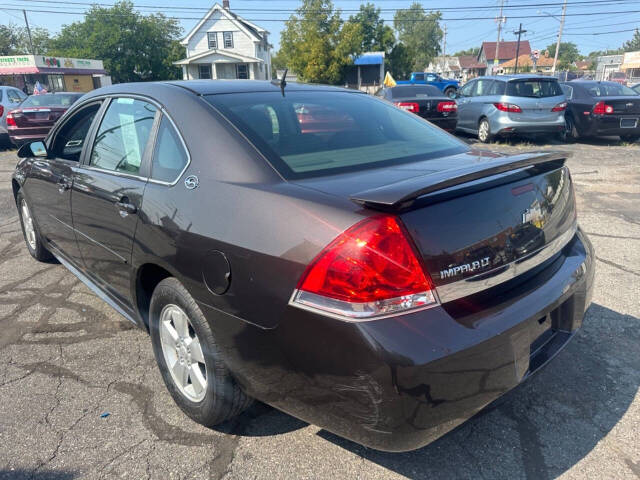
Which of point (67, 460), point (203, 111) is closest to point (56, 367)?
point (67, 460)

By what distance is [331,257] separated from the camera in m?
1.66

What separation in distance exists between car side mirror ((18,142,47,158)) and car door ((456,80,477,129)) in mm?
11104

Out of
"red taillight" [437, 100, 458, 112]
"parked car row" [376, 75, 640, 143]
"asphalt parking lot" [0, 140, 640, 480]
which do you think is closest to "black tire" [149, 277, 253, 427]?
"asphalt parking lot" [0, 140, 640, 480]

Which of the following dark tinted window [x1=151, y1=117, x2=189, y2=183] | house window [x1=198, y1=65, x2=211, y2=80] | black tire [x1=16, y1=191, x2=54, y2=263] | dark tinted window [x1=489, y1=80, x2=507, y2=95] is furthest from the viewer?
house window [x1=198, y1=65, x2=211, y2=80]

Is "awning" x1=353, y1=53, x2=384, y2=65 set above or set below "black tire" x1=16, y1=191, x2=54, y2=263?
above

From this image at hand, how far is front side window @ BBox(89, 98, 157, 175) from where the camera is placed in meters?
2.67

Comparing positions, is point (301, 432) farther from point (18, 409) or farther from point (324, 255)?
point (18, 409)

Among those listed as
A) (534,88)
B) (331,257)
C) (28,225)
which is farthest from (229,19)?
(331,257)

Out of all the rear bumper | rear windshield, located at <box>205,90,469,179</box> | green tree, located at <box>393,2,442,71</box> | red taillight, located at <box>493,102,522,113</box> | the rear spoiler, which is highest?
green tree, located at <box>393,2,442,71</box>

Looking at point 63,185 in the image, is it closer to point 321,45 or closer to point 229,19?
point 321,45

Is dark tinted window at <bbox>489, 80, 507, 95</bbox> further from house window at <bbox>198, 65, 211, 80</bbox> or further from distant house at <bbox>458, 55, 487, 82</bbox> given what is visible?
distant house at <bbox>458, 55, 487, 82</bbox>

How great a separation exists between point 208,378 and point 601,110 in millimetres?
12257

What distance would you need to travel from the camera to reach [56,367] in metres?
3.00

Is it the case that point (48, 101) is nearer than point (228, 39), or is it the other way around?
point (48, 101)
